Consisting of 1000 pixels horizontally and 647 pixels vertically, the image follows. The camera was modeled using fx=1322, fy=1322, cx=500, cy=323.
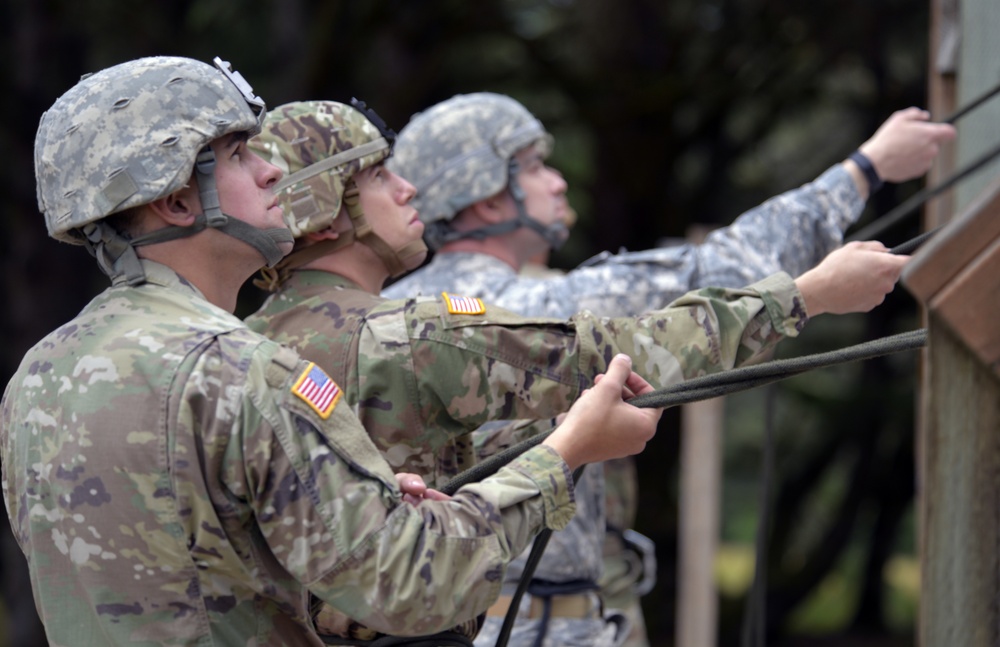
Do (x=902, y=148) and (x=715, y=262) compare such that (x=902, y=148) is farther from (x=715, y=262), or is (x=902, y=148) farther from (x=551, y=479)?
(x=551, y=479)

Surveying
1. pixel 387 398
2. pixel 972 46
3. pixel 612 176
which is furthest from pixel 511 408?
pixel 612 176

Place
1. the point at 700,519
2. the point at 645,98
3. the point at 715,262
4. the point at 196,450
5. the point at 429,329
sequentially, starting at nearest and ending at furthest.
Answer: the point at 196,450 → the point at 429,329 → the point at 715,262 → the point at 700,519 → the point at 645,98

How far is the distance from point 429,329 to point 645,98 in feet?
22.6

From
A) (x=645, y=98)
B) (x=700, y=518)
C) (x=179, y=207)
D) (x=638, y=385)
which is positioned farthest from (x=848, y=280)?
(x=645, y=98)

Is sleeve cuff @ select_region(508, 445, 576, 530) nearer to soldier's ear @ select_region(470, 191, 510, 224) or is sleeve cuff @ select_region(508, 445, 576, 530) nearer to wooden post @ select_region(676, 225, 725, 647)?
soldier's ear @ select_region(470, 191, 510, 224)

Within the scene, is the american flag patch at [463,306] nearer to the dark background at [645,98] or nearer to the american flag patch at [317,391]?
the american flag patch at [317,391]

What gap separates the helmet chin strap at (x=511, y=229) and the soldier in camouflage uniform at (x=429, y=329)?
86 cm

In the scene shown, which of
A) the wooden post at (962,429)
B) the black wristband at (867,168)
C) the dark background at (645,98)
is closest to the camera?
the wooden post at (962,429)

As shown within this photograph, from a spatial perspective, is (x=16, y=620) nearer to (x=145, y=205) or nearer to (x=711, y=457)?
(x=711, y=457)

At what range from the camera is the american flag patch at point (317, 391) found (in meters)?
1.84

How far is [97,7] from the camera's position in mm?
9086

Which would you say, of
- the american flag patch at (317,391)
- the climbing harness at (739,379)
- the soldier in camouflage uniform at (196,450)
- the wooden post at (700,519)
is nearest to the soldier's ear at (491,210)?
the climbing harness at (739,379)

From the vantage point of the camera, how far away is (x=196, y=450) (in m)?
1.83

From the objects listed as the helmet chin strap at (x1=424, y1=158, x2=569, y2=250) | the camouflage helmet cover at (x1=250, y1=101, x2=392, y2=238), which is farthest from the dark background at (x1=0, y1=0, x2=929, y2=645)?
the camouflage helmet cover at (x1=250, y1=101, x2=392, y2=238)
